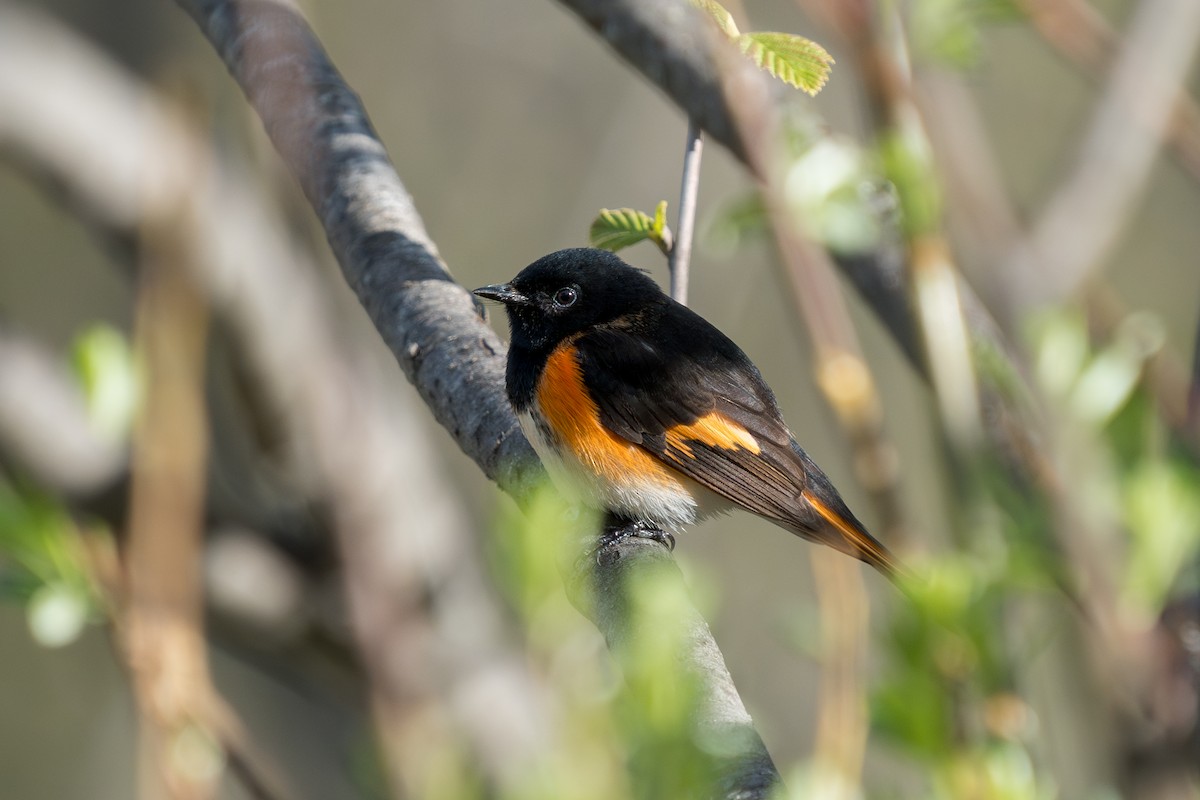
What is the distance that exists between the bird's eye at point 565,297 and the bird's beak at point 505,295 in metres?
0.08

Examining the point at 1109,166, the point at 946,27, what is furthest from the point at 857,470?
the point at 1109,166

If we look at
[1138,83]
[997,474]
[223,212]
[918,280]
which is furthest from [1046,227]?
[223,212]

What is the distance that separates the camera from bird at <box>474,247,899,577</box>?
10.2 ft

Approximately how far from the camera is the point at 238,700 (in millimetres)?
6328

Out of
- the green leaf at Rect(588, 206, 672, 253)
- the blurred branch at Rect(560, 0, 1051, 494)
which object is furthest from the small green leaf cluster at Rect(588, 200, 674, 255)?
the blurred branch at Rect(560, 0, 1051, 494)

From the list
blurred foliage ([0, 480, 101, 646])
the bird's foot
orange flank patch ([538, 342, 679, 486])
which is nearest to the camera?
blurred foliage ([0, 480, 101, 646])

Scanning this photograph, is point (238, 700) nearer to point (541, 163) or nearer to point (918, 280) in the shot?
point (541, 163)

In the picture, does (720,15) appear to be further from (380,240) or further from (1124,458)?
(380,240)

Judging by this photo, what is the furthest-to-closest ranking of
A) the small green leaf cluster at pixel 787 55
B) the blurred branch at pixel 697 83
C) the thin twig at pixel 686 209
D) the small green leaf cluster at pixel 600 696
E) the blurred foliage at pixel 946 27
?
the blurred branch at pixel 697 83 < the thin twig at pixel 686 209 < the small green leaf cluster at pixel 787 55 < the blurred foliage at pixel 946 27 < the small green leaf cluster at pixel 600 696

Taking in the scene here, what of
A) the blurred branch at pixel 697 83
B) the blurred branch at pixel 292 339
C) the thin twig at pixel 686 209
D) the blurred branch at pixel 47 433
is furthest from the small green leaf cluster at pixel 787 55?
the blurred branch at pixel 47 433

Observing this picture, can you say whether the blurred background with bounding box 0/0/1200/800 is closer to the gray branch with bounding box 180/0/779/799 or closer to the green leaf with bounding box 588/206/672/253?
the green leaf with bounding box 588/206/672/253

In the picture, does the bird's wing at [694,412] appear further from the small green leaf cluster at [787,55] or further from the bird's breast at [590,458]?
the small green leaf cluster at [787,55]

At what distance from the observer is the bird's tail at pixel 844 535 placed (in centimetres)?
311

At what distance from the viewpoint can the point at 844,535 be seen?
10.3 ft
